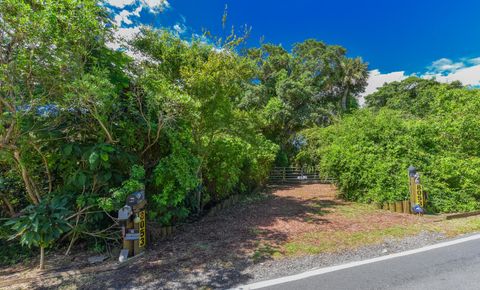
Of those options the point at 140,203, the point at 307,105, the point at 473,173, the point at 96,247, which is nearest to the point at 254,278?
the point at 140,203

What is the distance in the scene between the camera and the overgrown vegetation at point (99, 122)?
307 centimetres

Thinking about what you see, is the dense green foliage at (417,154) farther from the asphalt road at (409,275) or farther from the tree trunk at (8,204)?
the tree trunk at (8,204)

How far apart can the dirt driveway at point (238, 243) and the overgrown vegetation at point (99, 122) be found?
76cm

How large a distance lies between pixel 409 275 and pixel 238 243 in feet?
8.01

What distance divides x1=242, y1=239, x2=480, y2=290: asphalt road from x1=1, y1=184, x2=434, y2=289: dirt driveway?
648 mm

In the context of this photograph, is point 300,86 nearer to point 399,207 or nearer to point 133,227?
point 399,207

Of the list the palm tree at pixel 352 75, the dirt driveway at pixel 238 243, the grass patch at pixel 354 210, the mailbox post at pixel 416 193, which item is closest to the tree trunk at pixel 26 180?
the dirt driveway at pixel 238 243

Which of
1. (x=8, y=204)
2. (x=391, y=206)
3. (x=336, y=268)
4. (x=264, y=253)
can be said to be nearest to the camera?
(x=336, y=268)

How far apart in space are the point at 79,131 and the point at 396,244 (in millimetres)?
5680

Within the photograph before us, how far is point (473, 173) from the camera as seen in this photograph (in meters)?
5.92

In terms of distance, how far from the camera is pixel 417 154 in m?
6.20

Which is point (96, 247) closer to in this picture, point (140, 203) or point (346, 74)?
point (140, 203)

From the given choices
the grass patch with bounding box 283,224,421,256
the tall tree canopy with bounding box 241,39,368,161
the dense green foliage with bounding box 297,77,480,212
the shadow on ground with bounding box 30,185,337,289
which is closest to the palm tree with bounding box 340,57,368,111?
the tall tree canopy with bounding box 241,39,368,161

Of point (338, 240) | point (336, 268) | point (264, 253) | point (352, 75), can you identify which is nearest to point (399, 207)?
point (338, 240)
